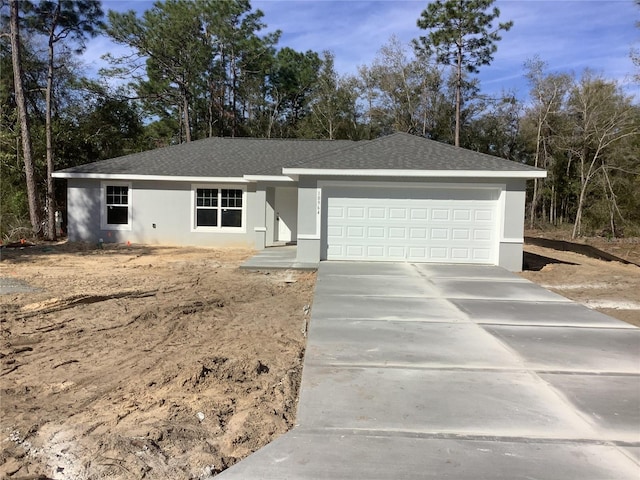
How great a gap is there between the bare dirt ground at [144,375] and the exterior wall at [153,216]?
7543 millimetres

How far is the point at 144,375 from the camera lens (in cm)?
518

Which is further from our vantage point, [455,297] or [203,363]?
[455,297]

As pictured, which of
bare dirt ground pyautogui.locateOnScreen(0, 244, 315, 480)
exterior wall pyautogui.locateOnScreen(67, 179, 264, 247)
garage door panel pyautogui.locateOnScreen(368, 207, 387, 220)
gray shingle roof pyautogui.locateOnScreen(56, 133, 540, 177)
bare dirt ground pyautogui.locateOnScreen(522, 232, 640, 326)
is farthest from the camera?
exterior wall pyautogui.locateOnScreen(67, 179, 264, 247)

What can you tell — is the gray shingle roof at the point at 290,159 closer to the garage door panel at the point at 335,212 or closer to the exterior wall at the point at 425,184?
the exterior wall at the point at 425,184

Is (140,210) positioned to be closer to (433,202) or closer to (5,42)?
(433,202)

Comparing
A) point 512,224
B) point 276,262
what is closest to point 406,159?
point 512,224

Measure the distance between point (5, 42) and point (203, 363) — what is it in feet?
92.5

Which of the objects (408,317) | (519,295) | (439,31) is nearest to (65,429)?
(408,317)

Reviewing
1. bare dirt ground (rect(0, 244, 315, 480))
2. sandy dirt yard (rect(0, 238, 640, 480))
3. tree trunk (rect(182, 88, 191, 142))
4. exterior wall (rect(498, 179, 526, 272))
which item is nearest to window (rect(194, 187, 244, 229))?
sandy dirt yard (rect(0, 238, 640, 480))

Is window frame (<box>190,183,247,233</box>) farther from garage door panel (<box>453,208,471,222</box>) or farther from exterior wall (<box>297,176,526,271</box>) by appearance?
garage door panel (<box>453,208,471,222</box>)

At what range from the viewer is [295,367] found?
5.47m

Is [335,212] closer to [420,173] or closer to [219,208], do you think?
[420,173]

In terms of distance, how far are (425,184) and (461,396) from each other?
31.5 ft

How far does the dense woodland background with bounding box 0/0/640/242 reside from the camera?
23719 millimetres
